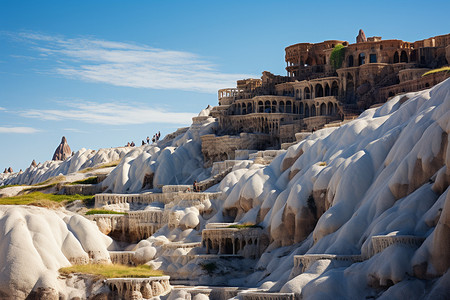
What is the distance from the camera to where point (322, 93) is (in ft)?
380

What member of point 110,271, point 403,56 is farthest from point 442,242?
point 403,56

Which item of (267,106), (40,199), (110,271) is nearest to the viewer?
(110,271)

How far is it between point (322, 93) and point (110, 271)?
56.8m

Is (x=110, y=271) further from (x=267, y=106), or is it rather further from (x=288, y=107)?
(x=267, y=106)

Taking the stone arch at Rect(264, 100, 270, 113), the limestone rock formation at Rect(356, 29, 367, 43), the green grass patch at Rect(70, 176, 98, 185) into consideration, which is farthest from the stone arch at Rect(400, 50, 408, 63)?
the green grass patch at Rect(70, 176, 98, 185)

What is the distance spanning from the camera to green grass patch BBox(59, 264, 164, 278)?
6612cm

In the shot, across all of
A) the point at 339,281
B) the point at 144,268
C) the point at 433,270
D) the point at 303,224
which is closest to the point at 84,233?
the point at 144,268

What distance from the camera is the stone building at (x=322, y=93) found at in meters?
105

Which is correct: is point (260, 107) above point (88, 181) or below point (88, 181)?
above

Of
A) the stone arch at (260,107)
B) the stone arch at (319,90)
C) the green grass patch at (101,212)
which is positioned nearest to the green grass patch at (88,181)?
the green grass patch at (101,212)

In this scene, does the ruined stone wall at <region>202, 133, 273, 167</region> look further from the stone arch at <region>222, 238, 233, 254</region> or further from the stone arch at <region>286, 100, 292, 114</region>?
the stone arch at <region>222, 238, 233, 254</region>

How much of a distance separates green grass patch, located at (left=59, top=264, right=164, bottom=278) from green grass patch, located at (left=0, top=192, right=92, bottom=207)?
872 inches

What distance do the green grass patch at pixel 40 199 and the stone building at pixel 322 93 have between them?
20.7 metres

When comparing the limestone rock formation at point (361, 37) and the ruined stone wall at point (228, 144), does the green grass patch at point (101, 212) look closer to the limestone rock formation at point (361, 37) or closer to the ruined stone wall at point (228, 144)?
the ruined stone wall at point (228, 144)
